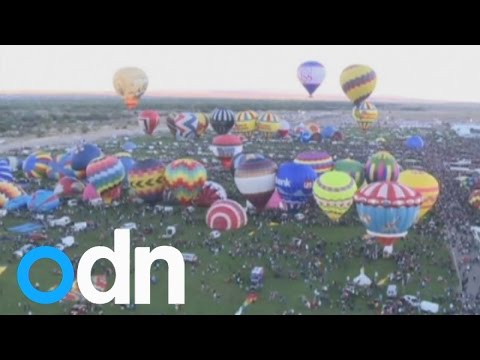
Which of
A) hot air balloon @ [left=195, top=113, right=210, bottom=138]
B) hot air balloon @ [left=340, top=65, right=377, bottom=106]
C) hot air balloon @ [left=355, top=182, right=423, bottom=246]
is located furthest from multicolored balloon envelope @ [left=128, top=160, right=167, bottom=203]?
hot air balloon @ [left=195, top=113, right=210, bottom=138]

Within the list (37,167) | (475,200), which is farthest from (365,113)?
(37,167)

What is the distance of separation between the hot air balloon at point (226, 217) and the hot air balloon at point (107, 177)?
5.88ft

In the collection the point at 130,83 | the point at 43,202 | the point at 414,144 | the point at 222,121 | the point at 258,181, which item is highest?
the point at 130,83

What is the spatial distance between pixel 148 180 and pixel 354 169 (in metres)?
2.88

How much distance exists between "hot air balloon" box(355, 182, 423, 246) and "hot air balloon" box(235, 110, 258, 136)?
902 cm

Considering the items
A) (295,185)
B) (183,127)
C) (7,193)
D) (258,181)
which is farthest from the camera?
(183,127)

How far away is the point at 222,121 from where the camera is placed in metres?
15.3

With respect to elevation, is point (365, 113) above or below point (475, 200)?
above

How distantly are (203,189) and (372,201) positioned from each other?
2.74 meters

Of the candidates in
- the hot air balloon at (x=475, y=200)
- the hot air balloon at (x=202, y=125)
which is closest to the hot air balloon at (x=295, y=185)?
the hot air balloon at (x=475, y=200)

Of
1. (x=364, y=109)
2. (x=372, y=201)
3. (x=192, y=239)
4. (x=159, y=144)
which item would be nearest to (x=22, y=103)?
(x=159, y=144)

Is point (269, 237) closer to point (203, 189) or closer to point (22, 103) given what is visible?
point (203, 189)

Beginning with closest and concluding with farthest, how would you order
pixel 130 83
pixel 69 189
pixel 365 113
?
pixel 69 189 < pixel 130 83 < pixel 365 113

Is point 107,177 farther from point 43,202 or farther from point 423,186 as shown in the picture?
point 423,186
